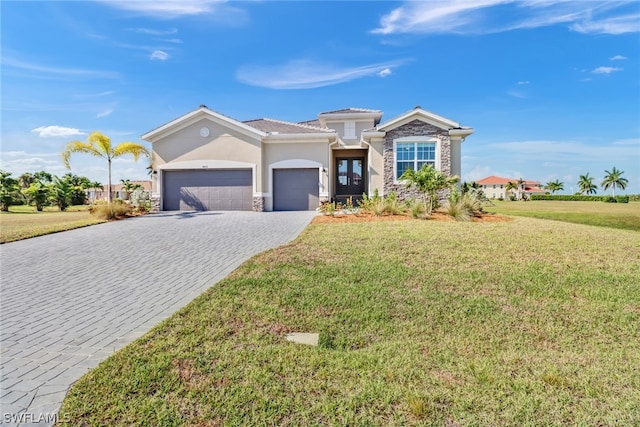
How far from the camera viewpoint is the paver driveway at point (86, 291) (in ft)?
10.7

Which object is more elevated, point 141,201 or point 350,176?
point 350,176

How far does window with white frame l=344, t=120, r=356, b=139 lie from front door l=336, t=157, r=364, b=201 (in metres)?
1.74

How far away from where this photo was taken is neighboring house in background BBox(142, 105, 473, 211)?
19125 millimetres

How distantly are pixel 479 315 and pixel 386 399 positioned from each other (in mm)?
2510

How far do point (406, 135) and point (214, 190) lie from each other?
40.6 feet

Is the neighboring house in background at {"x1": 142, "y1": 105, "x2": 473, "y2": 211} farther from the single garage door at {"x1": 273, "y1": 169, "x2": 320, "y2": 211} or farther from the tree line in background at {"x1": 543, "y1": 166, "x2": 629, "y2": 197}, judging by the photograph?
the tree line in background at {"x1": 543, "y1": 166, "x2": 629, "y2": 197}

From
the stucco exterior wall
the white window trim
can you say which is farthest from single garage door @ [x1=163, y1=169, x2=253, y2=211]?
the white window trim

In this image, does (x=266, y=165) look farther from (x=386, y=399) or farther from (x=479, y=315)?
(x=386, y=399)

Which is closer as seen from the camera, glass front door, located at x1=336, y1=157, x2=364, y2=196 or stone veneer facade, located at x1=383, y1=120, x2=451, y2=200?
stone veneer facade, located at x1=383, y1=120, x2=451, y2=200

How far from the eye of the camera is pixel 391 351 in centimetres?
370

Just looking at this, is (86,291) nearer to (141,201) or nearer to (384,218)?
(384,218)

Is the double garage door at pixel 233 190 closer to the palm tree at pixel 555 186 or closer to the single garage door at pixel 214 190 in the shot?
the single garage door at pixel 214 190

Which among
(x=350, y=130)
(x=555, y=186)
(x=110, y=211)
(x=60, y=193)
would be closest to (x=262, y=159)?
(x=350, y=130)

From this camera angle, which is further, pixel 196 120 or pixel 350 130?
pixel 350 130
